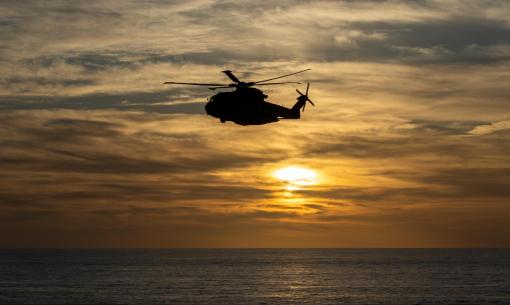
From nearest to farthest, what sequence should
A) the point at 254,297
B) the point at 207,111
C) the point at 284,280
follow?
the point at 207,111, the point at 254,297, the point at 284,280

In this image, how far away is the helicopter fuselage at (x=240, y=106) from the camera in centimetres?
6375

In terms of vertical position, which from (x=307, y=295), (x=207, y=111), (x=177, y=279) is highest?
(x=207, y=111)

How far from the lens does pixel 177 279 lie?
171000mm

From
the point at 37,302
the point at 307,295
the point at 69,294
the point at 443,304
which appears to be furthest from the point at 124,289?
the point at 443,304

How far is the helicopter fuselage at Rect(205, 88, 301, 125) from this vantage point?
2510 inches

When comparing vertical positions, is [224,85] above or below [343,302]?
above

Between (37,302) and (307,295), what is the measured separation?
47386 millimetres

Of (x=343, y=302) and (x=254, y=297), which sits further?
(x=254, y=297)

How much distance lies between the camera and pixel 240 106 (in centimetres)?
6406

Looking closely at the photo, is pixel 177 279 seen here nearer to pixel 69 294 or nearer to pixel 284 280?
pixel 284 280

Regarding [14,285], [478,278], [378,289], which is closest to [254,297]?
[378,289]

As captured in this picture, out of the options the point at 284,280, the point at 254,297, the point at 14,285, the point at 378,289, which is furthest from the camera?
the point at 284,280

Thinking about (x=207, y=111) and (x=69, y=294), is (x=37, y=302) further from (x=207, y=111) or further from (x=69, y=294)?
(x=207, y=111)

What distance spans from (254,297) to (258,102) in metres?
63.3
